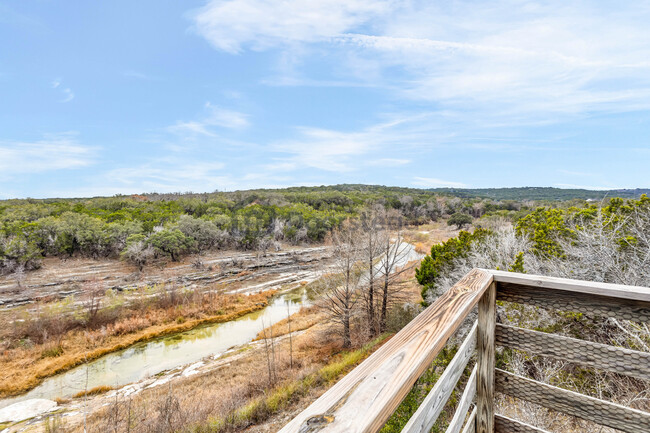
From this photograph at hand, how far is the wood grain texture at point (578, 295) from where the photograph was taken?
4.30ft

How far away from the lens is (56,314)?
57.7ft

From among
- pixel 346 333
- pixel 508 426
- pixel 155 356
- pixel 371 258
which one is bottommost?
pixel 155 356

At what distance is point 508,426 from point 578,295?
0.84 metres

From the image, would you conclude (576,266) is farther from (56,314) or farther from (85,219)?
(85,219)

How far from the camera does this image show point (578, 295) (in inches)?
57.1

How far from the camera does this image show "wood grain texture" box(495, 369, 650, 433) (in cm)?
136

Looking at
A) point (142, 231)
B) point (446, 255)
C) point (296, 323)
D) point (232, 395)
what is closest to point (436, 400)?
point (232, 395)

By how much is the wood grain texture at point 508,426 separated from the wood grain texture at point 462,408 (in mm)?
300

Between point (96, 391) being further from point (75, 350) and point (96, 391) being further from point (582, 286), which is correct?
point (582, 286)

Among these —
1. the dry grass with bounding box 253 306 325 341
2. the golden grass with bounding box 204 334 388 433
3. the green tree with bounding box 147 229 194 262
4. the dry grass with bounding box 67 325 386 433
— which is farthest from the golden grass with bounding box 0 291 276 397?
the green tree with bounding box 147 229 194 262

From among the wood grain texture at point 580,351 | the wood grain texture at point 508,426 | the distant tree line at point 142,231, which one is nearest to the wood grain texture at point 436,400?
the wood grain texture at point 580,351

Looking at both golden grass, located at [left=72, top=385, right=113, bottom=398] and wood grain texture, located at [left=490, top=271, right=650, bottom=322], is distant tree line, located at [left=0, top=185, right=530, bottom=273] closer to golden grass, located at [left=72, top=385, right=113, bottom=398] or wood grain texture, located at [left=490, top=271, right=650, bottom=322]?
golden grass, located at [left=72, top=385, right=113, bottom=398]

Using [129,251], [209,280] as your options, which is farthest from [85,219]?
[209,280]

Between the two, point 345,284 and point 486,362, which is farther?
point 345,284
